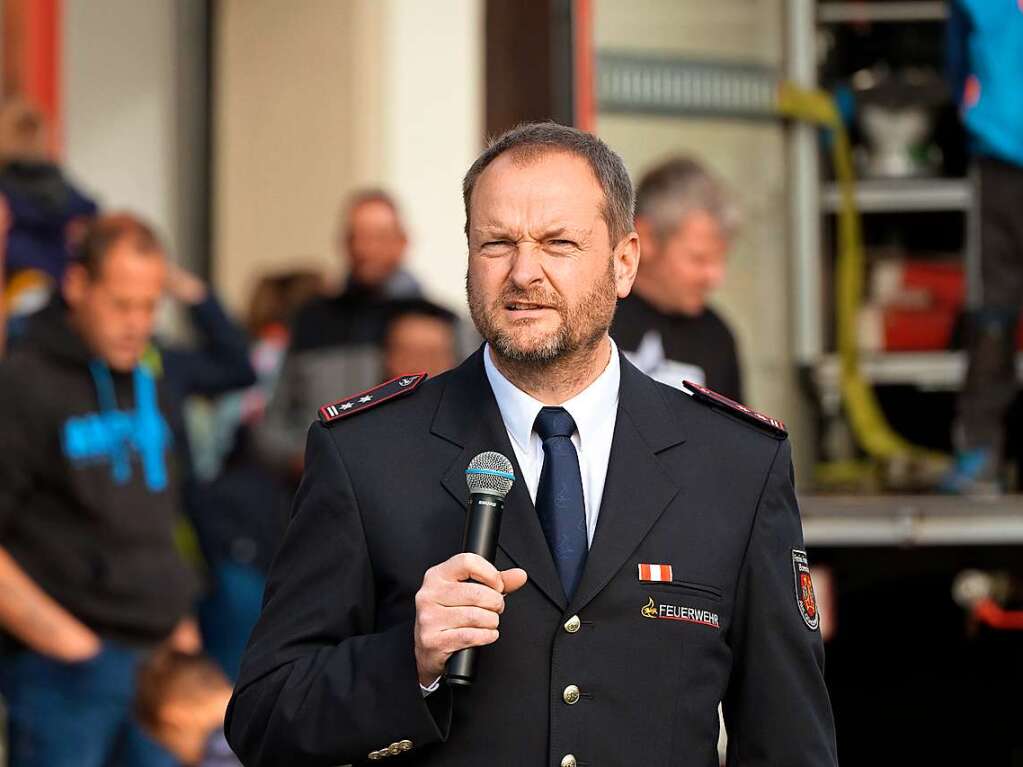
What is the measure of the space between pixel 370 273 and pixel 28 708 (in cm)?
241

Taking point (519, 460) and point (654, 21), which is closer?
point (519, 460)

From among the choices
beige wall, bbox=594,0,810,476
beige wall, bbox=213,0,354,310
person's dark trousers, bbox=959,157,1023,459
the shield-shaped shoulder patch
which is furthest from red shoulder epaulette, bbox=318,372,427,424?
beige wall, bbox=213,0,354,310

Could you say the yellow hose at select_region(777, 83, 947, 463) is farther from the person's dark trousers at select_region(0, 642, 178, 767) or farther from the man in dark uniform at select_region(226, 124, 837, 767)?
the man in dark uniform at select_region(226, 124, 837, 767)

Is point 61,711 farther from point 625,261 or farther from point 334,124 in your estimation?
point 334,124

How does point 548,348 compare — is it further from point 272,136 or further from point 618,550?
point 272,136

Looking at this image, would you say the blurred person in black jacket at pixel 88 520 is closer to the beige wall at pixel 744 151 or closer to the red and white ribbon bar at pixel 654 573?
the beige wall at pixel 744 151

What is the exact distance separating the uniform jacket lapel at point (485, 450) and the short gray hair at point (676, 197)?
2.40 metres

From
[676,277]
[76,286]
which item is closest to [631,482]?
[676,277]

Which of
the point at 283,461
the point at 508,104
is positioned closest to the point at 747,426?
the point at 508,104

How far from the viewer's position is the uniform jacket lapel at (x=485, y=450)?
2789 mm

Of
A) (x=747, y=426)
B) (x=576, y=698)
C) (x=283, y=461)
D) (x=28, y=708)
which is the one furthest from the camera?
(x=283, y=461)

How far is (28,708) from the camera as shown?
18.1 ft

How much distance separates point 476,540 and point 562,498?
0.28 meters

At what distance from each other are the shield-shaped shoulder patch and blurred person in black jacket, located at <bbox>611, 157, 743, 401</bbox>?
2.27m
